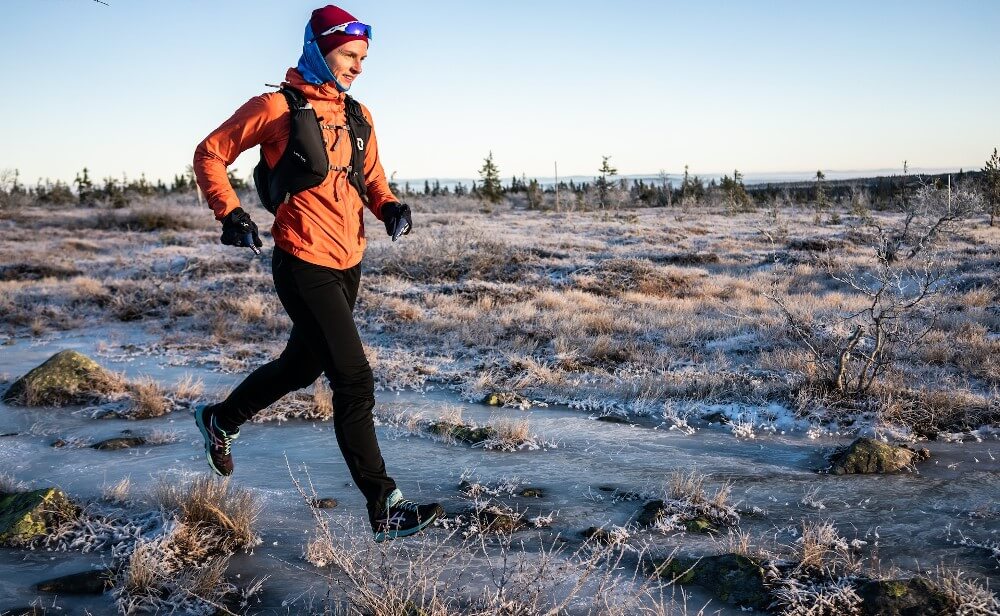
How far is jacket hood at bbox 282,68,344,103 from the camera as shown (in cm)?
296

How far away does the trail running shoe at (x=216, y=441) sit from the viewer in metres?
3.43

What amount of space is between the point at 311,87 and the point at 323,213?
526 millimetres

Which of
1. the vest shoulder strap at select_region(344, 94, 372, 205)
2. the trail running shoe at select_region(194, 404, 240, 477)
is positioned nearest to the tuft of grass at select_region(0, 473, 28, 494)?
the trail running shoe at select_region(194, 404, 240, 477)

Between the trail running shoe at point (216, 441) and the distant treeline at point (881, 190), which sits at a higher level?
the distant treeline at point (881, 190)

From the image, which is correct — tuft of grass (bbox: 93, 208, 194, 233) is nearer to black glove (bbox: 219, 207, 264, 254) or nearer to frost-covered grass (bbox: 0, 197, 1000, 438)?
frost-covered grass (bbox: 0, 197, 1000, 438)

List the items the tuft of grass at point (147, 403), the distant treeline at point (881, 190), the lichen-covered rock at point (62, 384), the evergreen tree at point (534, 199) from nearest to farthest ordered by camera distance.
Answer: the tuft of grass at point (147, 403)
the lichen-covered rock at point (62, 384)
the distant treeline at point (881, 190)
the evergreen tree at point (534, 199)

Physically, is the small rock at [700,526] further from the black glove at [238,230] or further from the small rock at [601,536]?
the black glove at [238,230]

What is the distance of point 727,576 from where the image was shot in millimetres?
2766

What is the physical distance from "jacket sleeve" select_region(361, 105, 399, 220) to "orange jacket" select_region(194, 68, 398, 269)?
0.25 m

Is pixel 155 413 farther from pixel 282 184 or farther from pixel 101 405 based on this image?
pixel 282 184

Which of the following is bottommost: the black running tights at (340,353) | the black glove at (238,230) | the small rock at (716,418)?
the small rock at (716,418)

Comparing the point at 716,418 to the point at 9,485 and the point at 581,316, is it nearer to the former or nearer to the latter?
the point at 581,316

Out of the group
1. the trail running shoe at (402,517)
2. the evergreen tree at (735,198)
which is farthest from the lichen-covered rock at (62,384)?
the evergreen tree at (735,198)

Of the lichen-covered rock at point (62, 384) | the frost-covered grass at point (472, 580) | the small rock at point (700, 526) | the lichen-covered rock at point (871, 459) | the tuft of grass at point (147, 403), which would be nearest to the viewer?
the frost-covered grass at point (472, 580)
